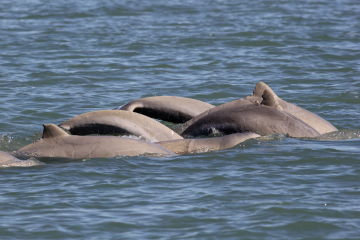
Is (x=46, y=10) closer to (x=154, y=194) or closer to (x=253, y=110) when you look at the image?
(x=253, y=110)

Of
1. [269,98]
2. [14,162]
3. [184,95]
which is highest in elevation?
[269,98]

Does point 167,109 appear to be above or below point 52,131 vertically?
below

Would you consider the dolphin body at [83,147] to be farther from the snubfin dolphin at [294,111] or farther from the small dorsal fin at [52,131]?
the snubfin dolphin at [294,111]

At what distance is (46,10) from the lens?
109 feet

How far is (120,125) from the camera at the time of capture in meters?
13.9

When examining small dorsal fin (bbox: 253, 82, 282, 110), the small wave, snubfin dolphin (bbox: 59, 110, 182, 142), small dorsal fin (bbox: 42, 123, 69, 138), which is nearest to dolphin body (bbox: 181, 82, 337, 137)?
small dorsal fin (bbox: 253, 82, 282, 110)

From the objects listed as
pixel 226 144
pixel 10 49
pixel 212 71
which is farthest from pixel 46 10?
pixel 226 144

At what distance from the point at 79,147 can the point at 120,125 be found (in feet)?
4.14

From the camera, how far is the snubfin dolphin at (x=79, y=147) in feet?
41.6

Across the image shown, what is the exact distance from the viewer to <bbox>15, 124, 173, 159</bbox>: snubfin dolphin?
1268 cm

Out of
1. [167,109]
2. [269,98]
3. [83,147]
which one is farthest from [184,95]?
[83,147]

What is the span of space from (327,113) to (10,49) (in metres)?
11.3

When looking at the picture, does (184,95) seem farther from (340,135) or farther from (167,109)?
(340,135)

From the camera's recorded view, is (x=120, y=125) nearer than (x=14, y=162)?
No
